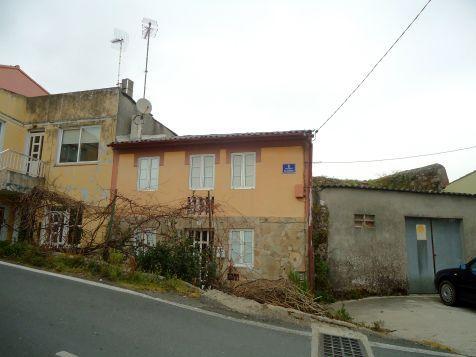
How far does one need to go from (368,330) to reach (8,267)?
8.90 m

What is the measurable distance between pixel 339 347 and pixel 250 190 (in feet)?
22.4

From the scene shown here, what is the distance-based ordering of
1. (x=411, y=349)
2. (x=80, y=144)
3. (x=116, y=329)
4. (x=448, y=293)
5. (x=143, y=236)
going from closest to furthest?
(x=116, y=329) → (x=411, y=349) → (x=448, y=293) → (x=143, y=236) → (x=80, y=144)

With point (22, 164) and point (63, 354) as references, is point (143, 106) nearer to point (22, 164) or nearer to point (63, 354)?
point (22, 164)

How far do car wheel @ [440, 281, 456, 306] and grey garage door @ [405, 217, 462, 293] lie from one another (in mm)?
1630

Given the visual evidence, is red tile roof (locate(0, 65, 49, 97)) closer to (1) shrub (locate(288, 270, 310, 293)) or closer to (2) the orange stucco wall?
(2) the orange stucco wall

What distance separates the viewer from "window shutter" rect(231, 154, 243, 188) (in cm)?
1277

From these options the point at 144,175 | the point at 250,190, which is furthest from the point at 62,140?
the point at 250,190

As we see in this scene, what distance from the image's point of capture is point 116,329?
5.83m

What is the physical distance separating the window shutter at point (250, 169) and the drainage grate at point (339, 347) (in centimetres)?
645

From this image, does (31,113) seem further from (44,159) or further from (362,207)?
(362,207)

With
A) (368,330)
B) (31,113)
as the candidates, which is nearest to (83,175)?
(31,113)

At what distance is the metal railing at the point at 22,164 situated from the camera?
14688 mm

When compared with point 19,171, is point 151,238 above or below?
below

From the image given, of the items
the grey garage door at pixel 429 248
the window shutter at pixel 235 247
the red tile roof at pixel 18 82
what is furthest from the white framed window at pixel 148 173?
the red tile roof at pixel 18 82
